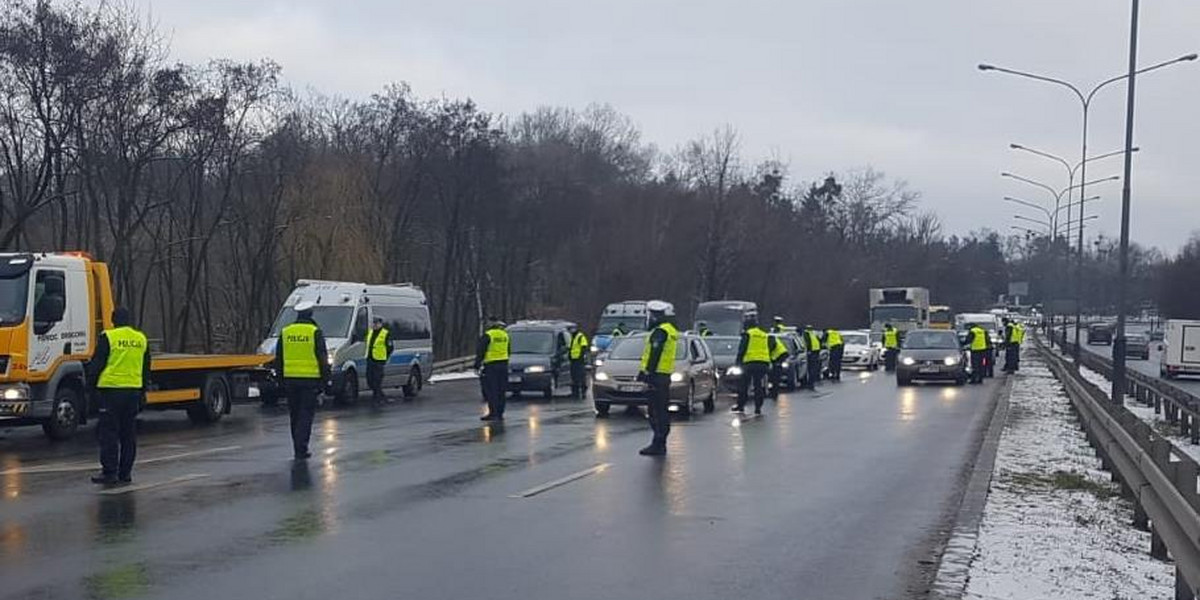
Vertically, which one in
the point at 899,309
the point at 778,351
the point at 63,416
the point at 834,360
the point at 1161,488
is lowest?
the point at 63,416

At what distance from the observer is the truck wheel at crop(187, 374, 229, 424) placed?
21469mm

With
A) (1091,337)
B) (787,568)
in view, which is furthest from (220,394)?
(1091,337)

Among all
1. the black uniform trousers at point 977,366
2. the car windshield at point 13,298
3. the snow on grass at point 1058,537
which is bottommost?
the snow on grass at point 1058,537

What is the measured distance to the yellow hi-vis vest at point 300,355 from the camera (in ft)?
51.2

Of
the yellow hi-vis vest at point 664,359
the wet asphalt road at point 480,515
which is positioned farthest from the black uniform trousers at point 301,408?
the yellow hi-vis vest at point 664,359

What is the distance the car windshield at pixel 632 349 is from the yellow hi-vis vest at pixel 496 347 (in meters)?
2.45

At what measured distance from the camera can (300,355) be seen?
51.2ft

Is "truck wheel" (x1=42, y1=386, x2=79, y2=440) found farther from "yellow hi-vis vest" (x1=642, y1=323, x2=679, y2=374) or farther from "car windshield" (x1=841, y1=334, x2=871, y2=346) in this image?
"car windshield" (x1=841, y1=334, x2=871, y2=346)

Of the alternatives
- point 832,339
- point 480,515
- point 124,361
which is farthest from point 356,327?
point 832,339

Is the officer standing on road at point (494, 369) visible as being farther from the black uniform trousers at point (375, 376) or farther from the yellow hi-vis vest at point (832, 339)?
the yellow hi-vis vest at point (832, 339)

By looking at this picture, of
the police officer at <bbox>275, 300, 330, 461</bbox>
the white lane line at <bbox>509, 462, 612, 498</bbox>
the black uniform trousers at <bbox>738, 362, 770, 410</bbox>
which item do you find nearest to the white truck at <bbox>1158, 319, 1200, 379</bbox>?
the black uniform trousers at <bbox>738, 362, 770, 410</bbox>

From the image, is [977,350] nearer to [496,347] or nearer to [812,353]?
[812,353]

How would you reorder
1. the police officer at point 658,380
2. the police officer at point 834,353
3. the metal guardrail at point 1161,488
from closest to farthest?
the metal guardrail at point 1161,488 < the police officer at point 658,380 < the police officer at point 834,353

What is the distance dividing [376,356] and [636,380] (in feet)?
24.4
